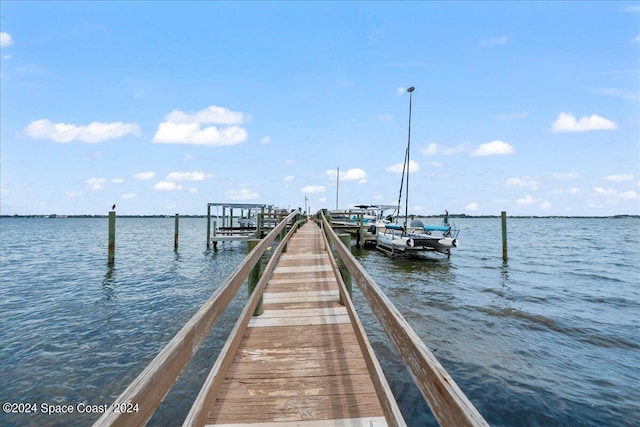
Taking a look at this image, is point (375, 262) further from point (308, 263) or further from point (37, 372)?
point (37, 372)

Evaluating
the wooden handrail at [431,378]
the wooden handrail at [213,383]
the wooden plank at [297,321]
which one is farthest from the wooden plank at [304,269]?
the wooden handrail at [431,378]

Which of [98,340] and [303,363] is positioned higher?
[303,363]

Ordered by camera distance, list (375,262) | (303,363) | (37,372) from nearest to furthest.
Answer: (303,363), (37,372), (375,262)

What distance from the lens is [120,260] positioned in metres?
21.7

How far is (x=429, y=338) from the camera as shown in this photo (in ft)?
24.6

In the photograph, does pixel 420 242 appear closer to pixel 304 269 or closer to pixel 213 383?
pixel 304 269

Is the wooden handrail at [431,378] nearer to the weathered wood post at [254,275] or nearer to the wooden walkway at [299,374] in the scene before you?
the wooden walkway at [299,374]

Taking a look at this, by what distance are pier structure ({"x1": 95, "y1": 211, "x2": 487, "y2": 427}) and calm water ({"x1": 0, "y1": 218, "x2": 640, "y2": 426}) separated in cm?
203

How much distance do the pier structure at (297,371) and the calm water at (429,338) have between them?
2031 millimetres

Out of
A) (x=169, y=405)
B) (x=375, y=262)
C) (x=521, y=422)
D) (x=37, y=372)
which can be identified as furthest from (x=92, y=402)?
(x=375, y=262)

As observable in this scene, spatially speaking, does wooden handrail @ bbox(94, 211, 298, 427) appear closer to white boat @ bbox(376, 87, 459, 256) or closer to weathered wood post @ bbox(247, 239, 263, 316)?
weathered wood post @ bbox(247, 239, 263, 316)

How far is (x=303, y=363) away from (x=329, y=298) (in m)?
2.12

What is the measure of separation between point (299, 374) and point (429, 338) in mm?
5327

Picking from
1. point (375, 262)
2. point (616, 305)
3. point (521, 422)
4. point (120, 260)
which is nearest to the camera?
point (521, 422)
